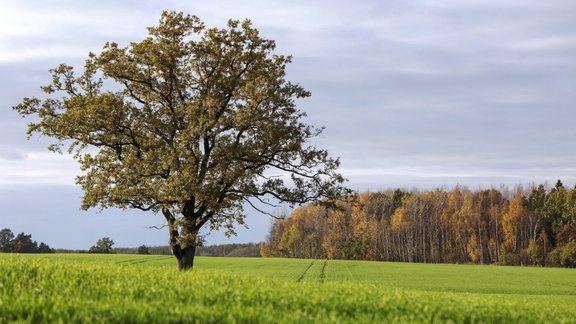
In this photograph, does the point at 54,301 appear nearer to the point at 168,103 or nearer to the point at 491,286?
the point at 168,103

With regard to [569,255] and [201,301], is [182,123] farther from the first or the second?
[569,255]

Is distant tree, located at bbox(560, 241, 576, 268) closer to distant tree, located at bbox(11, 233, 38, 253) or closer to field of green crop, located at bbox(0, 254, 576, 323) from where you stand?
distant tree, located at bbox(11, 233, 38, 253)

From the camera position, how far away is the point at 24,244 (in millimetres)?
111062

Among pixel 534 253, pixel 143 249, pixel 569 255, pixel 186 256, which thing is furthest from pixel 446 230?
pixel 186 256

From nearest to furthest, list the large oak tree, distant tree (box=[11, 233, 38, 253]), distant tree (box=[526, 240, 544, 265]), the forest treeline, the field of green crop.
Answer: the field of green crop, the large oak tree, distant tree (box=[11, 233, 38, 253]), distant tree (box=[526, 240, 544, 265]), the forest treeline

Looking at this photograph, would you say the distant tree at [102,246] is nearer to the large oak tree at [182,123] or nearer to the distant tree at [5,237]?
the distant tree at [5,237]

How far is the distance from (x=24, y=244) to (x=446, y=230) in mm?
90603

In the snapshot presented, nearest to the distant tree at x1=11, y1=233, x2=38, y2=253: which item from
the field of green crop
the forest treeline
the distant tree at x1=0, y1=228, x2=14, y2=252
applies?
the distant tree at x1=0, y1=228, x2=14, y2=252

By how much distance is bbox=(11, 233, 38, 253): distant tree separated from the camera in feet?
362

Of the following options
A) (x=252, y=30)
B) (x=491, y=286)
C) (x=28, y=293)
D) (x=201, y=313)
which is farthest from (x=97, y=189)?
(x=491, y=286)

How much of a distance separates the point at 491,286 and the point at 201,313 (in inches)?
2028

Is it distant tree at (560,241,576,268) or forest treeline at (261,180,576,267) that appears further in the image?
forest treeline at (261,180,576,267)

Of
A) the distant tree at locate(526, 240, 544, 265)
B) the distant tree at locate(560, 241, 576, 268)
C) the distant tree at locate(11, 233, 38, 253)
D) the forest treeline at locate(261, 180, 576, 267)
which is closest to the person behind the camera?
the distant tree at locate(11, 233, 38, 253)

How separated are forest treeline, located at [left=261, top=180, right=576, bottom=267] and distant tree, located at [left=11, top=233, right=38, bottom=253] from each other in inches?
2393
